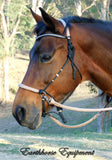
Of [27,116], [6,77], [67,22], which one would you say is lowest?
[6,77]

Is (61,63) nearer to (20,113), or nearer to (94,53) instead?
(94,53)

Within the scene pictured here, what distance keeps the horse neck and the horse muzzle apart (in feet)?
2.67

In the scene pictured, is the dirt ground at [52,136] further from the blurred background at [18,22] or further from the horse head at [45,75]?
the horse head at [45,75]

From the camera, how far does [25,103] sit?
2.88 metres

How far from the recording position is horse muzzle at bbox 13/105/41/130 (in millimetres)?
2861

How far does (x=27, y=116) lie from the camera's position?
2879 millimetres

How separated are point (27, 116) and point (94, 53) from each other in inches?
46.0

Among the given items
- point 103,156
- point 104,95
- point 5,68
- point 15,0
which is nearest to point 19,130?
point 5,68

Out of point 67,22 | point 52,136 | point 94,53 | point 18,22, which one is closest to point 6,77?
point 18,22

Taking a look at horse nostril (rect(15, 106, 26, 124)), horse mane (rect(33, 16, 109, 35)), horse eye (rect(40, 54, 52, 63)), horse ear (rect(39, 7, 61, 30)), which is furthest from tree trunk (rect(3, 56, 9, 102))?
horse nostril (rect(15, 106, 26, 124))

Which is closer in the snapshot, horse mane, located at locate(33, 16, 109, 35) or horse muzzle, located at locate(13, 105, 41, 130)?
horse muzzle, located at locate(13, 105, 41, 130)

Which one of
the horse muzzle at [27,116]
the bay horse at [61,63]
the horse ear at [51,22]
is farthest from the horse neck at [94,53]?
the horse muzzle at [27,116]

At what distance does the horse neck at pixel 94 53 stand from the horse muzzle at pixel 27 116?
81 cm

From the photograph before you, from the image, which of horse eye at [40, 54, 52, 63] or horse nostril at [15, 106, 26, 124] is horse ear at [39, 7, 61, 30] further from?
horse nostril at [15, 106, 26, 124]
